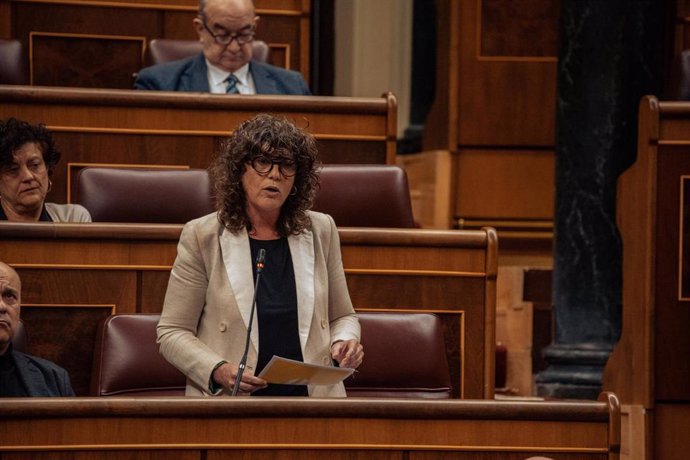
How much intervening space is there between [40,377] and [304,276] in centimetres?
31

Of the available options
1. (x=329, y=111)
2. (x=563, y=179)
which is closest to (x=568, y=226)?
(x=563, y=179)

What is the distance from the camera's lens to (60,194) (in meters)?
1.98

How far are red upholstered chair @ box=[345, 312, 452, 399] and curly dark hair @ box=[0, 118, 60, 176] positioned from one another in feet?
1.73

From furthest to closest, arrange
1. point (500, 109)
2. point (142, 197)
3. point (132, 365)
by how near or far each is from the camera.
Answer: point (500, 109) → point (142, 197) → point (132, 365)

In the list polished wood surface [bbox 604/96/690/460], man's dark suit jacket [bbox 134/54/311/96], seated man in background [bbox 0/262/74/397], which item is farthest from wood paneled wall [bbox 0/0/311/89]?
seated man in background [bbox 0/262/74/397]

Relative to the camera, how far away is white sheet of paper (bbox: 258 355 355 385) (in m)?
1.19

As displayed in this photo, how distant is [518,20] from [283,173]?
69.3 inches

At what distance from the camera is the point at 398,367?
60.6 inches

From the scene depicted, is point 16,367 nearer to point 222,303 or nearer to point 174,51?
point 222,303

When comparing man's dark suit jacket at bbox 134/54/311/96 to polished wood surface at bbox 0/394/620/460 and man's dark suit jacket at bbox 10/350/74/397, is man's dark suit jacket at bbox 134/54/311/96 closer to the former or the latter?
man's dark suit jacket at bbox 10/350/74/397

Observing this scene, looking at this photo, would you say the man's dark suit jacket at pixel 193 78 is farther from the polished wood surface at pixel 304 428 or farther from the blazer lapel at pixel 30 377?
the polished wood surface at pixel 304 428

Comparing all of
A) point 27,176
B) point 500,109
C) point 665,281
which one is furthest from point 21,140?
point 500,109

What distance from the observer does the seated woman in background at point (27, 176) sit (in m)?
1.73

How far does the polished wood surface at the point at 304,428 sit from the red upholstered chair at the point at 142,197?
29.4 inches
